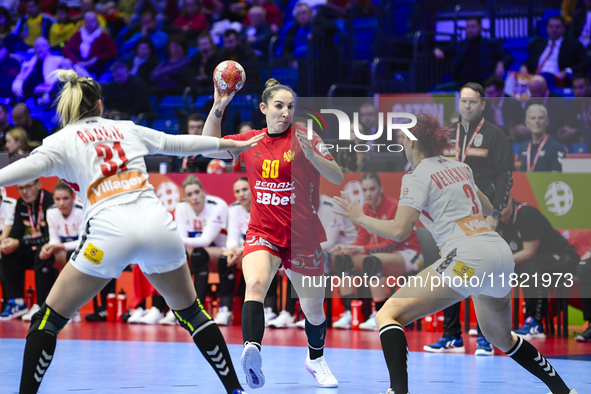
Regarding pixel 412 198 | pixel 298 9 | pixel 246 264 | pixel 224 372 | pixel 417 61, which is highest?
pixel 298 9

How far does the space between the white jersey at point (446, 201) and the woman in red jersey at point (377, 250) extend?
3.38 m

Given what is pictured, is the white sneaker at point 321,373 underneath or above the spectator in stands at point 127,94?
underneath

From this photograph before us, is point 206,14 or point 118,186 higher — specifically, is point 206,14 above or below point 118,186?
above

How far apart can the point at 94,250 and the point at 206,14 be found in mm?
12085

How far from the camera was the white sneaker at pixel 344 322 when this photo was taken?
8461mm

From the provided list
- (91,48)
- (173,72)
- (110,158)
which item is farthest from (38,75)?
(110,158)

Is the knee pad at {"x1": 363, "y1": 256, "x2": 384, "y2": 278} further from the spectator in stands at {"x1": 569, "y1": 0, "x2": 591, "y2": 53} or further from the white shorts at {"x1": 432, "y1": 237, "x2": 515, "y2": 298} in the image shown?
the spectator in stands at {"x1": 569, "y1": 0, "x2": 591, "y2": 53}

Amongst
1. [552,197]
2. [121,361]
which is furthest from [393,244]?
[121,361]

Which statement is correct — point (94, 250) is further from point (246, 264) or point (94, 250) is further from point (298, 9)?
point (298, 9)

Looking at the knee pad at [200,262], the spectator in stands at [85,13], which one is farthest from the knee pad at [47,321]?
the spectator in stands at [85,13]

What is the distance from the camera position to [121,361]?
6.34m

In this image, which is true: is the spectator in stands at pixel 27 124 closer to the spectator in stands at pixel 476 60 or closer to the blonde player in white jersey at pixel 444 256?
the spectator in stands at pixel 476 60

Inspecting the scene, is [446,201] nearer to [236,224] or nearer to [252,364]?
[252,364]

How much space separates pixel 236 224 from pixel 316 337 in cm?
336
